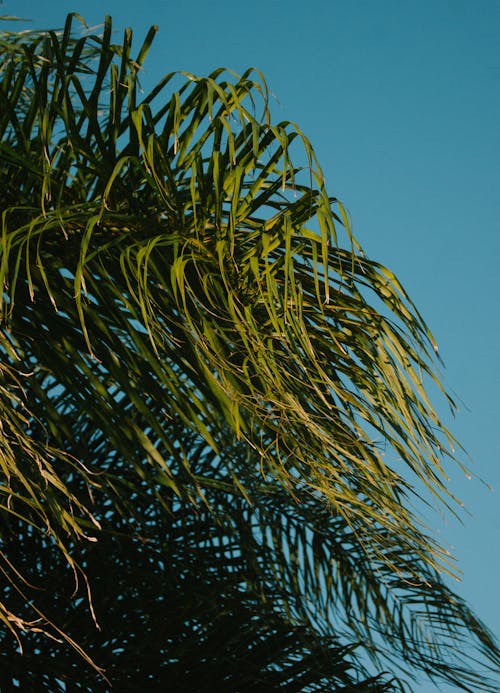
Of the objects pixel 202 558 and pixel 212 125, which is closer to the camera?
pixel 212 125

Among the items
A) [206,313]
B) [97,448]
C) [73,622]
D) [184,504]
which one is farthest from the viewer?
[97,448]

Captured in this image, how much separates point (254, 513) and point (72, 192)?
0.86m

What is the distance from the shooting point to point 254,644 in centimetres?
154

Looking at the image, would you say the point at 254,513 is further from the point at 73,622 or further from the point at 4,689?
the point at 4,689

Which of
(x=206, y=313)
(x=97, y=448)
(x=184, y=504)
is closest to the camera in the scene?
Answer: (x=206, y=313)

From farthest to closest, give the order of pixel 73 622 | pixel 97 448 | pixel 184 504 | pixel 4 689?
pixel 97 448
pixel 184 504
pixel 73 622
pixel 4 689

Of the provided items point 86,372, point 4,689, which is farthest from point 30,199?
point 4,689

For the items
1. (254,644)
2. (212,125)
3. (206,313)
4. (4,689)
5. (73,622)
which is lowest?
(4,689)

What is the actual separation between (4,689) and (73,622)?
153 mm

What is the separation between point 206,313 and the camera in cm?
95

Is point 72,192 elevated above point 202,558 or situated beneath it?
elevated above

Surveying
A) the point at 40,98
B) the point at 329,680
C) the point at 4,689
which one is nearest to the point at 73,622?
the point at 4,689

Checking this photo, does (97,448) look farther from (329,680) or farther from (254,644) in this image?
(329,680)

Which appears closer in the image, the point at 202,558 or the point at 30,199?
the point at 30,199
